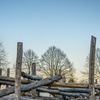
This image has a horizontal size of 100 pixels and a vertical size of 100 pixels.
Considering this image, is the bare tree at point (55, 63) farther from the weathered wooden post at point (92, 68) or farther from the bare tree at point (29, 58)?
the weathered wooden post at point (92, 68)

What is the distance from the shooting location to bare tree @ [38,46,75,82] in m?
36.2

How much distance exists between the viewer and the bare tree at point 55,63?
3619 centimetres

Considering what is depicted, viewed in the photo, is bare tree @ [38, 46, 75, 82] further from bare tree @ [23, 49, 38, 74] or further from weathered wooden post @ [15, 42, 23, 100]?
weathered wooden post @ [15, 42, 23, 100]

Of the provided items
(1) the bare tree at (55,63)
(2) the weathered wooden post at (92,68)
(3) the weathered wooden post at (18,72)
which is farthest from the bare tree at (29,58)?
(2) the weathered wooden post at (92,68)

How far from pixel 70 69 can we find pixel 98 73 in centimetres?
560

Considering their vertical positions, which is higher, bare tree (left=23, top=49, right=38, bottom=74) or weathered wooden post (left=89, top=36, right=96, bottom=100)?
bare tree (left=23, top=49, right=38, bottom=74)

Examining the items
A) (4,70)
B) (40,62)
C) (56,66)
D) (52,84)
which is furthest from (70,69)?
(52,84)

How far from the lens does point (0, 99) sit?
727 cm

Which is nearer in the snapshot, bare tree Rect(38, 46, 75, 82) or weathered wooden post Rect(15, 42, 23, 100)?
weathered wooden post Rect(15, 42, 23, 100)

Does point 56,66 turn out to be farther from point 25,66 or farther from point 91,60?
point 91,60

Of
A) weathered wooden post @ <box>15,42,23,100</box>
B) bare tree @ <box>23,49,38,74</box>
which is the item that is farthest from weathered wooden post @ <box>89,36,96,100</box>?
bare tree @ <box>23,49,38,74</box>

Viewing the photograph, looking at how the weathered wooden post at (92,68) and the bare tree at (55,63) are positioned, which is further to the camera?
the bare tree at (55,63)

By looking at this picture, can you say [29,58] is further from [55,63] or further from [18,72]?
[18,72]

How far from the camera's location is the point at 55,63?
3650 centimetres
